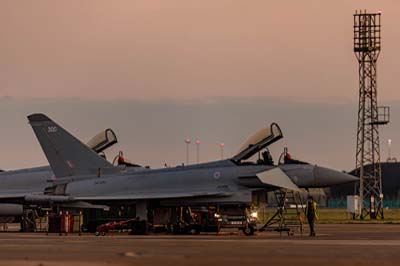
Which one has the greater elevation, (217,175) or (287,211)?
(217,175)

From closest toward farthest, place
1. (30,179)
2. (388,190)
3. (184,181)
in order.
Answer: (184,181) < (30,179) < (388,190)

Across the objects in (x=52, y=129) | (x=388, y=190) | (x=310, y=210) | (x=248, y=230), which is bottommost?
(x=248, y=230)

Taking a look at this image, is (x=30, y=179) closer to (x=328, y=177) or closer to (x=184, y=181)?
(x=184, y=181)

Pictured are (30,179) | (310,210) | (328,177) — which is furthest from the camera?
(30,179)

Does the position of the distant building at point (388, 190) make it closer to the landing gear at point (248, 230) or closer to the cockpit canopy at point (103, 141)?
the cockpit canopy at point (103, 141)

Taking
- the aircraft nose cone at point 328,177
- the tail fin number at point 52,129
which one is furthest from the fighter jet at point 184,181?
the tail fin number at point 52,129

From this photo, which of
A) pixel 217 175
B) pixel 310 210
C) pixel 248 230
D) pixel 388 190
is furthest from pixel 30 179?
pixel 388 190

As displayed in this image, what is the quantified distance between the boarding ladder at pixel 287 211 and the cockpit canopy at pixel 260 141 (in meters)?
1.94

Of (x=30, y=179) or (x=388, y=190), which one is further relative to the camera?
(x=388, y=190)

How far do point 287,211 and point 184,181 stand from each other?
14.5 feet

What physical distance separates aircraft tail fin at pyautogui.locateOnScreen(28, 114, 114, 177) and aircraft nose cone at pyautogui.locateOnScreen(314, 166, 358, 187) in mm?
10439

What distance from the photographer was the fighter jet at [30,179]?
50406mm

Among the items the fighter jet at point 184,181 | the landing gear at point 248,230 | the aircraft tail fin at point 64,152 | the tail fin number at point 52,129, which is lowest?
the landing gear at point 248,230

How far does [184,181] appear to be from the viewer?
41.8 m
